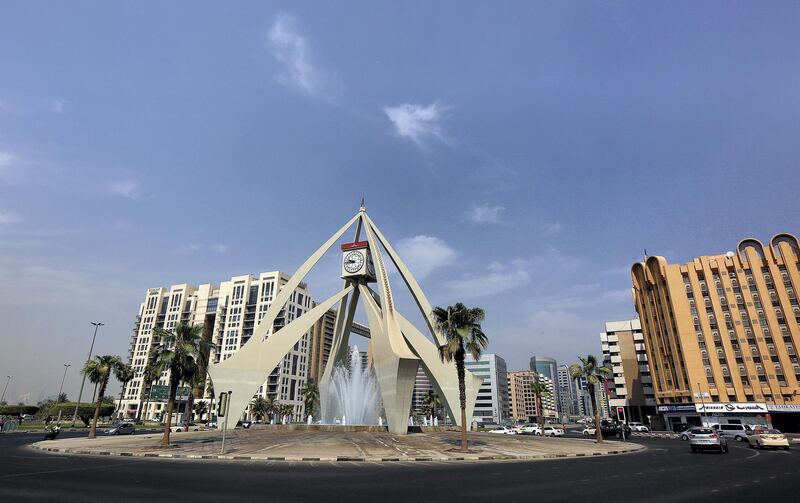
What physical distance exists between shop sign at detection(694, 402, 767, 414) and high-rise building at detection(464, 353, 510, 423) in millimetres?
96705

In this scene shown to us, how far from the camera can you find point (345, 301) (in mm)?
55906

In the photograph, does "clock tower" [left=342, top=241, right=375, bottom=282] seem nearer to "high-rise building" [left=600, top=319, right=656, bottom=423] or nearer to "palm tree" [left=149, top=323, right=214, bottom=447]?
"palm tree" [left=149, top=323, right=214, bottom=447]

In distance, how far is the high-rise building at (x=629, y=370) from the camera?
99188mm

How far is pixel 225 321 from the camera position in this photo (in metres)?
126

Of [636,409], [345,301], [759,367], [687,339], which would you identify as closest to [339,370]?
[345,301]

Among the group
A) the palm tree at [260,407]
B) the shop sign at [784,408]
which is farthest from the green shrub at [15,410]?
the shop sign at [784,408]

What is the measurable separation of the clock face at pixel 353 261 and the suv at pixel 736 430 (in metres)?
40.9

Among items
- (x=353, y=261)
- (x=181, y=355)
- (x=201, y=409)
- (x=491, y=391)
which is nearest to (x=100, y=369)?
(x=181, y=355)

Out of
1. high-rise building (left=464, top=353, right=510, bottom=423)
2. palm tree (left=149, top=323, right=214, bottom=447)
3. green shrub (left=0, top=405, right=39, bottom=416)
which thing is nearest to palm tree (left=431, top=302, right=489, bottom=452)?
palm tree (left=149, top=323, right=214, bottom=447)

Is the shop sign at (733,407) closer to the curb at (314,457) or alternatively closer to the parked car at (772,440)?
the parked car at (772,440)

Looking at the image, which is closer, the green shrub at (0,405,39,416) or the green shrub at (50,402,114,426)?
the green shrub at (0,405,39,416)

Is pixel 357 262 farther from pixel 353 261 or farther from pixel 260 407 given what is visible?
pixel 260 407

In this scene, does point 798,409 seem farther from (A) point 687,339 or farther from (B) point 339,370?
(B) point 339,370

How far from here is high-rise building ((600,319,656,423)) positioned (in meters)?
99.2
